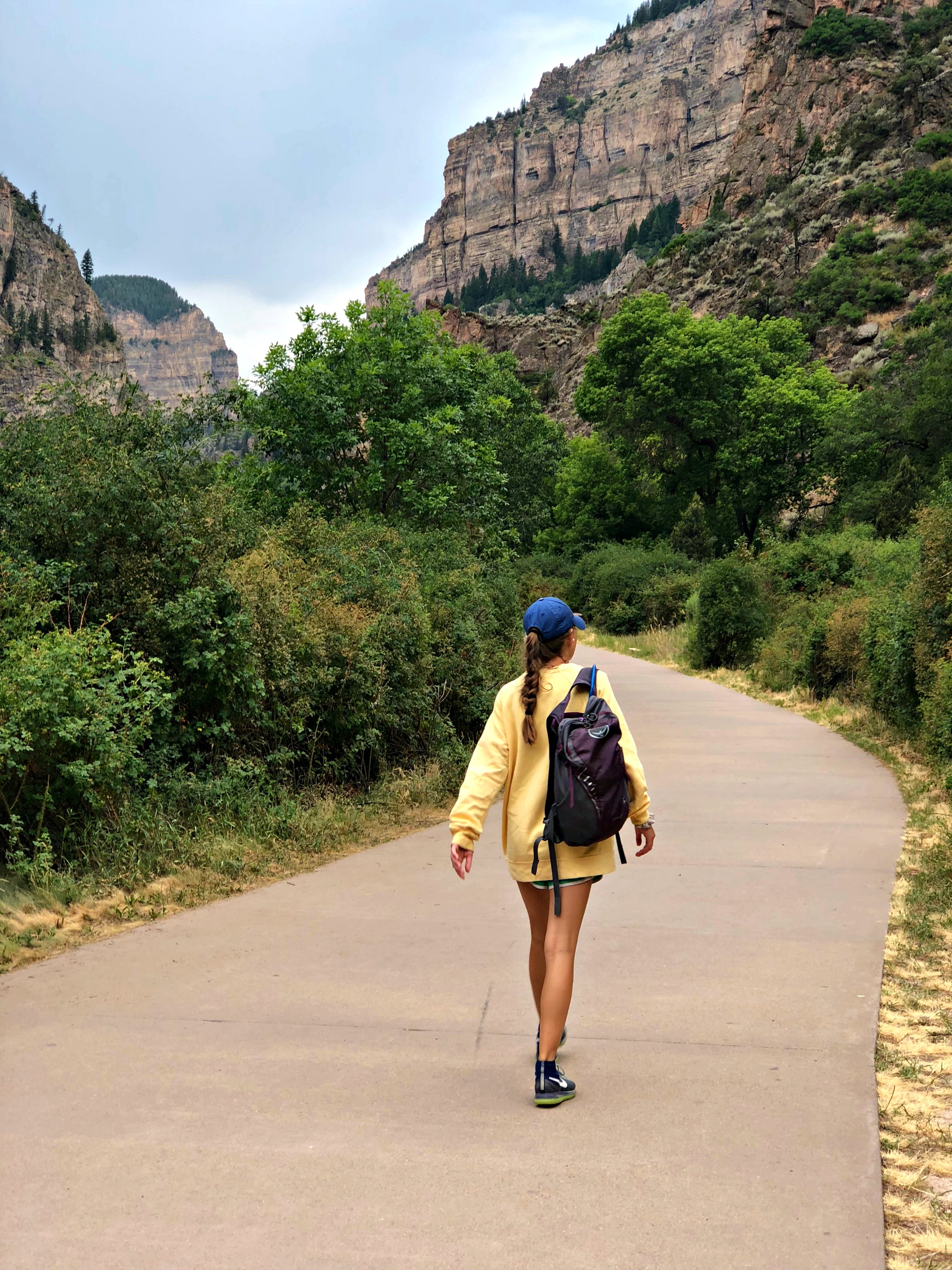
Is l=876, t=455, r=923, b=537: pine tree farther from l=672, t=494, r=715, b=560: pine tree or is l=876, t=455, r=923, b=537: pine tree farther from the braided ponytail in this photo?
the braided ponytail

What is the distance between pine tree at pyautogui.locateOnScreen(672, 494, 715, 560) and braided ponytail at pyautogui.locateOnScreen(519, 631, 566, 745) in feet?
129

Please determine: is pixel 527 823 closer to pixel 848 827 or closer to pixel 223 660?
pixel 223 660

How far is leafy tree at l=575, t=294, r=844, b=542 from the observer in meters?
40.6

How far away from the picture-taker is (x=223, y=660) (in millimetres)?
7980

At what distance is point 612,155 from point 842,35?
10788cm

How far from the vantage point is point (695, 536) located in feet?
146

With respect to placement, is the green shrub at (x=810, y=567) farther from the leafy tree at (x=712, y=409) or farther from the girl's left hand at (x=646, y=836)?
the girl's left hand at (x=646, y=836)

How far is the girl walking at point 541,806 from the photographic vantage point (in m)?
4.05

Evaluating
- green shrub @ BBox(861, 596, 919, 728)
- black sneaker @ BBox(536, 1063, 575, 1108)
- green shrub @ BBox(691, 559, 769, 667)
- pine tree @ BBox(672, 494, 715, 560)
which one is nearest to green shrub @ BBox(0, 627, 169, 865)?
black sneaker @ BBox(536, 1063, 575, 1108)

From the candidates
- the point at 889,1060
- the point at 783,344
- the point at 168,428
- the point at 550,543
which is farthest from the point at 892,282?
the point at 889,1060

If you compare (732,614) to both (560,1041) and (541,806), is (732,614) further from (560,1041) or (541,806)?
(560,1041)

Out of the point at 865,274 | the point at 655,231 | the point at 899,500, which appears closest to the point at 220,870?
the point at 899,500

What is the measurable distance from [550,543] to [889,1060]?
5107 centimetres

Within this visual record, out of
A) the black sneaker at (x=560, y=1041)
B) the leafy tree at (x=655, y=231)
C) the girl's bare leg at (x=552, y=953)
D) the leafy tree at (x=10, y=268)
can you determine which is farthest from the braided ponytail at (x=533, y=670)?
the leafy tree at (x=655, y=231)
